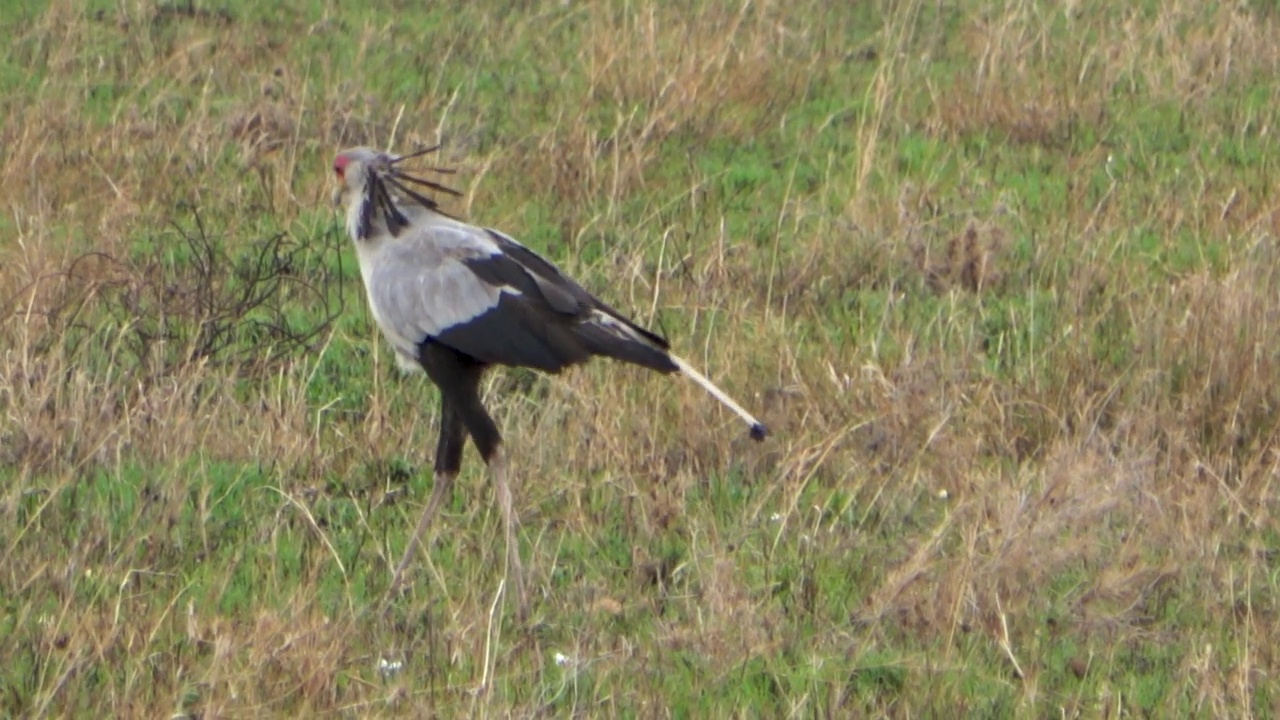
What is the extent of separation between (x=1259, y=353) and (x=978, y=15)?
4414 mm

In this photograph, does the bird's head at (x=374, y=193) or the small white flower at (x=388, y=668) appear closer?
the small white flower at (x=388, y=668)

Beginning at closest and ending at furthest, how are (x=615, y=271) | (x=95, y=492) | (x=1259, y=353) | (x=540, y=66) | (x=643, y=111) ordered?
1. (x=95, y=492)
2. (x=1259, y=353)
3. (x=615, y=271)
4. (x=643, y=111)
5. (x=540, y=66)

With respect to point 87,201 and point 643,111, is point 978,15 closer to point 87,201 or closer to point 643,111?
point 643,111

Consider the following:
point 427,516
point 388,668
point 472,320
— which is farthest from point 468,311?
point 388,668

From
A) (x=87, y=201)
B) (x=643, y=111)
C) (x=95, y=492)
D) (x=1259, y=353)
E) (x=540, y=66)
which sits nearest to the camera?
(x=95, y=492)

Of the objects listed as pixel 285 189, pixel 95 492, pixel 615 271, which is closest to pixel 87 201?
pixel 285 189

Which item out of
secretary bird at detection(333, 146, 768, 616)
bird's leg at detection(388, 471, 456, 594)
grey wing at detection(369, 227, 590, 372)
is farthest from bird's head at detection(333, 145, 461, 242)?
bird's leg at detection(388, 471, 456, 594)

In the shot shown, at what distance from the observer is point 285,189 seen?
25.3ft

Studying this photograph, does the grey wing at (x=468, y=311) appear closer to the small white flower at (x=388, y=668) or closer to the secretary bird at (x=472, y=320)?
the secretary bird at (x=472, y=320)

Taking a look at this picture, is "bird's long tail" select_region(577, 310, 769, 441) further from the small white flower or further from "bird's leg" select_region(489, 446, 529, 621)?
the small white flower

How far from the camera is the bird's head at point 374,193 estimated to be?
17.1ft

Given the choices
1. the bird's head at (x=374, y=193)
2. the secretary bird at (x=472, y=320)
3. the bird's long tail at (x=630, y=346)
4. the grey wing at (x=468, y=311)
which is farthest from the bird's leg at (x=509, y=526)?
the bird's head at (x=374, y=193)

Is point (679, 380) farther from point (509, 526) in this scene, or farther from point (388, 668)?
point (388, 668)

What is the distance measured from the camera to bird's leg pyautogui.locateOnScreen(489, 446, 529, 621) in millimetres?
4676
